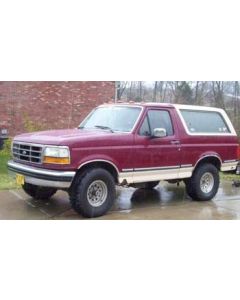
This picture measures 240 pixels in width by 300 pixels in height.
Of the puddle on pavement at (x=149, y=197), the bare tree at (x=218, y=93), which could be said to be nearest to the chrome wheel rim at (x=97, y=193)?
the puddle on pavement at (x=149, y=197)

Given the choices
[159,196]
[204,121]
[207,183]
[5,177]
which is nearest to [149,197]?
[159,196]

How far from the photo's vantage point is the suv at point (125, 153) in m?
6.51

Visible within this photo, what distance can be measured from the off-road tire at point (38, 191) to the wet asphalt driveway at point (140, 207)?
4.8 inches

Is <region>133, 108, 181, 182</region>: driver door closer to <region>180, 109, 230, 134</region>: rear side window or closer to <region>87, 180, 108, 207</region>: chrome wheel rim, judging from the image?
<region>180, 109, 230, 134</region>: rear side window

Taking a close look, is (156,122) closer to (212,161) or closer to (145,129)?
(145,129)

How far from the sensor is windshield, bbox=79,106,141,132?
749 centimetres

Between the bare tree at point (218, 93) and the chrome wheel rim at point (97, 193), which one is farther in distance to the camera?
the bare tree at point (218, 93)

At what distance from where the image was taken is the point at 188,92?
51.6 ft

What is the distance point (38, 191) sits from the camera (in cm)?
797

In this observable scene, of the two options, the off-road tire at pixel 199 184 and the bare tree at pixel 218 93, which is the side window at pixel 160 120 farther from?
the bare tree at pixel 218 93

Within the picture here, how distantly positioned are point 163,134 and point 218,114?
2.08 metres

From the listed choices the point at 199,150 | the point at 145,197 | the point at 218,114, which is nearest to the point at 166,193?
the point at 145,197

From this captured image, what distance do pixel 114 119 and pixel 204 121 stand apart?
208 cm

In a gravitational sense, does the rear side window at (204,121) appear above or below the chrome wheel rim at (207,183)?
above
